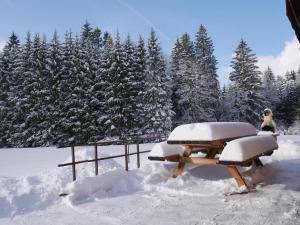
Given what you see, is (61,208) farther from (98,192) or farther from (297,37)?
(297,37)

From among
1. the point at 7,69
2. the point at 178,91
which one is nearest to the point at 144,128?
the point at 178,91

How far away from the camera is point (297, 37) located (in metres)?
5.96

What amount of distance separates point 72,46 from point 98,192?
33361 millimetres

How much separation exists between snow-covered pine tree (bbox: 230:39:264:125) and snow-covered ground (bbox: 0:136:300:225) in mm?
34863

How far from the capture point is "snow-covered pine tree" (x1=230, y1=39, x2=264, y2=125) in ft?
141

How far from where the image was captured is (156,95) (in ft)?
117

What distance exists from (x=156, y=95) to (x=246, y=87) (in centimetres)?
1505

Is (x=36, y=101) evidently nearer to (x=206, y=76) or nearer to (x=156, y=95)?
(x=156, y=95)

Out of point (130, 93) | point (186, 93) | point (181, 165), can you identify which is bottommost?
point (181, 165)

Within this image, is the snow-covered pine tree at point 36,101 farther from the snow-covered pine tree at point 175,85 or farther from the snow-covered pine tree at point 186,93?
the snow-covered pine tree at point 186,93

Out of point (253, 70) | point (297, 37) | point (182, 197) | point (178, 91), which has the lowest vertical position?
point (182, 197)

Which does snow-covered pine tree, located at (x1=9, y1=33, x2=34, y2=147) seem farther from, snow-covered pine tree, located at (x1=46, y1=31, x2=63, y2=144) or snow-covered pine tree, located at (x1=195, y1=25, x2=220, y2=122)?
snow-covered pine tree, located at (x1=195, y1=25, x2=220, y2=122)

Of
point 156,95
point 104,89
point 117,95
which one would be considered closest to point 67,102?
point 104,89

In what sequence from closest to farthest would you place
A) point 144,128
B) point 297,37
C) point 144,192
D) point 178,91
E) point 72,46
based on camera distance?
point 297,37 < point 144,192 < point 144,128 < point 72,46 < point 178,91
